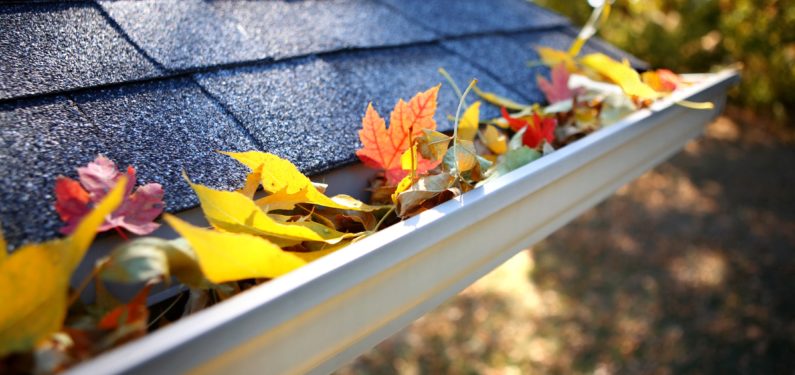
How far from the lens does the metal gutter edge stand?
48cm

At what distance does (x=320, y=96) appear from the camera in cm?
98

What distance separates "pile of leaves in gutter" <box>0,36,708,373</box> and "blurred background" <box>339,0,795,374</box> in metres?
2.25

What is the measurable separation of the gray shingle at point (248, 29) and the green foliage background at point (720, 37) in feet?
14.3

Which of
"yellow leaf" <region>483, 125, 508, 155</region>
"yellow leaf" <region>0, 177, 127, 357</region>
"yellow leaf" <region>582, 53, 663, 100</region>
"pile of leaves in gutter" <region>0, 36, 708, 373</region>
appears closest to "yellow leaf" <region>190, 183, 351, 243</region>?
"pile of leaves in gutter" <region>0, 36, 708, 373</region>

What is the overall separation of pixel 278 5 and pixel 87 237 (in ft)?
2.75

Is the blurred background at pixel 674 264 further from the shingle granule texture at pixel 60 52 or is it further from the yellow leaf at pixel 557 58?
the shingle granule texture at pixel 60 52

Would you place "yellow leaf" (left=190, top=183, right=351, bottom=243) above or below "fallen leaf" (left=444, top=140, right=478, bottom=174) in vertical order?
above

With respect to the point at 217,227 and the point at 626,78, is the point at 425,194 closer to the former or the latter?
the point at 217,227

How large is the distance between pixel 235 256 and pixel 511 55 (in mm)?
1031

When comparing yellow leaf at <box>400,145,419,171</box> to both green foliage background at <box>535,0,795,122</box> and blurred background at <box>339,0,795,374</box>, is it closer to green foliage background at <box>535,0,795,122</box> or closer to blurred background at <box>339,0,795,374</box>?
blurred background at <box>339,0,795,374</box>

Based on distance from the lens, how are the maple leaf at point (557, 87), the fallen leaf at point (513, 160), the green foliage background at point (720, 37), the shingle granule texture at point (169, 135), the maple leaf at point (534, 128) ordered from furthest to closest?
1. the green foliage background at point (720, 37)
2. the maple leaf at point (557, 87)
3. the maple leaf at point (534, 128)
4. the fallen leaf at point (513, 160)
5. the shingle granule texture at point (169, 135)

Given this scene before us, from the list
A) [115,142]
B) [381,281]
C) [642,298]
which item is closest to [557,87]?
[381,281]

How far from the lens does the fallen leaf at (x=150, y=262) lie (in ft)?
1.72

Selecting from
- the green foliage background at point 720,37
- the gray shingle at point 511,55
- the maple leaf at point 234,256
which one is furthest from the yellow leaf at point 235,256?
the green foliage background at point 720,37
